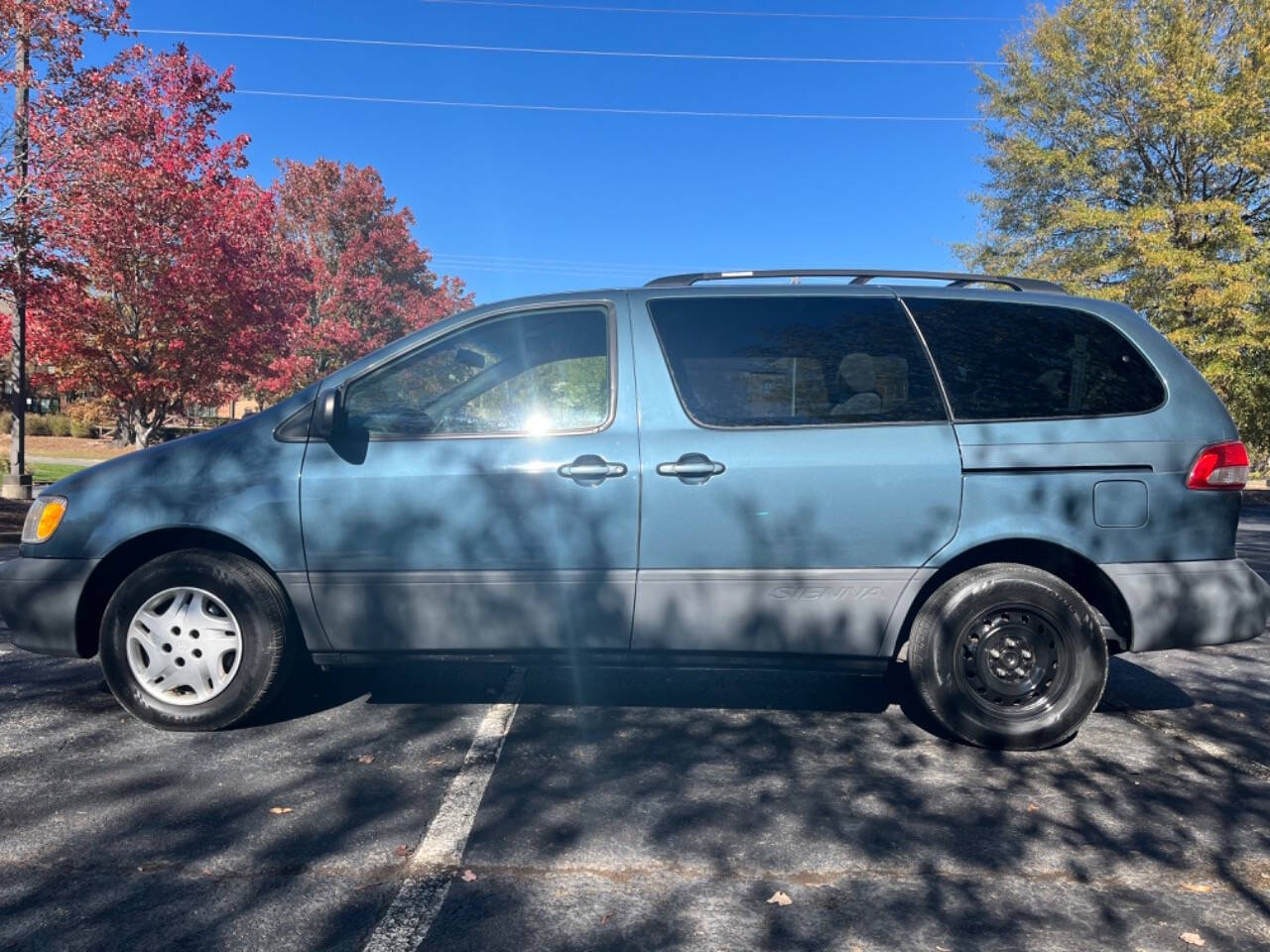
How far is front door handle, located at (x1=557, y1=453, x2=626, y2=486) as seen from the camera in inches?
151

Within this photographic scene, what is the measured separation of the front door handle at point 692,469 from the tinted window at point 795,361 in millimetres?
191

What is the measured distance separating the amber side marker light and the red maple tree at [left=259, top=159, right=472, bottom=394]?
28367 millimetres

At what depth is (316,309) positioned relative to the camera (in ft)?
112

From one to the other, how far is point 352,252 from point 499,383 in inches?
1300

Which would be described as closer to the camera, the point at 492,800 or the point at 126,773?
the point at 492,800

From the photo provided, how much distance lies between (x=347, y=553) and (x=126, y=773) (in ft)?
3.63

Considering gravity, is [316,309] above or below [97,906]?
above

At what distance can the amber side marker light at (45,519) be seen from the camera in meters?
3.99

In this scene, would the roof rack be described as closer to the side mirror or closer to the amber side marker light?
the side mirror

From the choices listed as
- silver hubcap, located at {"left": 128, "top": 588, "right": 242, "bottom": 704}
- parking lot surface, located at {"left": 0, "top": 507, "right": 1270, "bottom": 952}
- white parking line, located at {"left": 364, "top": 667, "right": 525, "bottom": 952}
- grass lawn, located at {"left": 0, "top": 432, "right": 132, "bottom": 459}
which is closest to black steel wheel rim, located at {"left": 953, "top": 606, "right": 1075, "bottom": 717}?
parking lot surface, located at {"left": 0, "top": 507, "right": 1270, "bottom": 952}

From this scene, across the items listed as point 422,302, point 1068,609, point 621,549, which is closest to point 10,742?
point 621,549

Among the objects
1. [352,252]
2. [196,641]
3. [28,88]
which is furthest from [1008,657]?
[352,252]

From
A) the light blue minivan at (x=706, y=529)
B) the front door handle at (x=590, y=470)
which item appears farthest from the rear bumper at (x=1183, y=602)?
the front door handle at (x=590, y=470)

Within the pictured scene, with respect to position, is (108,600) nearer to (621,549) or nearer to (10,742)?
(10,742)
